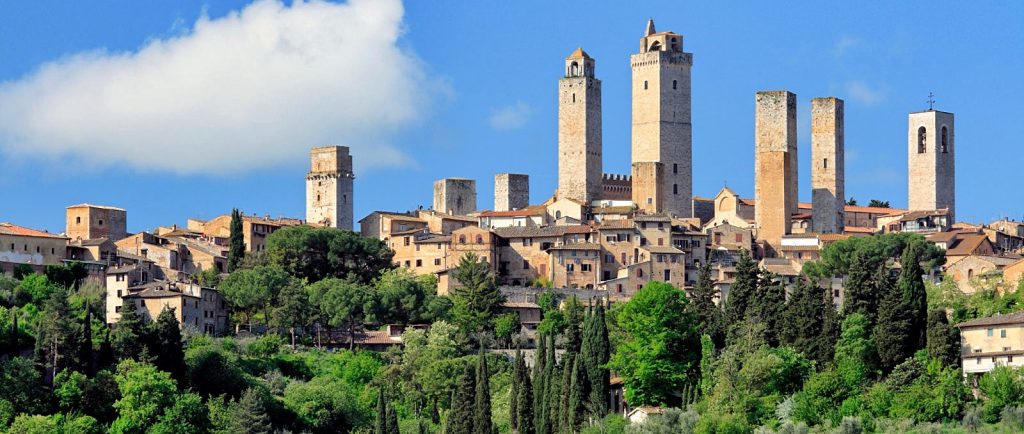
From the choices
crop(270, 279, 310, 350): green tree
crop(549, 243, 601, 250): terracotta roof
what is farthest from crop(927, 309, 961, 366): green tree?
crop(549, 243, 601, 250): terracotta roof

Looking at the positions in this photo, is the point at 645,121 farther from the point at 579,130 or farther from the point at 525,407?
the point at 525,407

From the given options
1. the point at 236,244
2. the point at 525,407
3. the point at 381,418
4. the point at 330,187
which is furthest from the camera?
the point at 330,187

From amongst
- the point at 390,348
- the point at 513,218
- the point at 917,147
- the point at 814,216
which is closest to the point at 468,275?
the point at 390,348

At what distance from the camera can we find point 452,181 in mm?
93812

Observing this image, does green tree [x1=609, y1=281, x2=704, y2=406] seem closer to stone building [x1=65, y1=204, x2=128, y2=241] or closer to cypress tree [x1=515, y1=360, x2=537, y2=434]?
cypress tree [x1=515, y1=360, x2=537, y2=434]

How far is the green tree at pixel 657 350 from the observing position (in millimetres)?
58469

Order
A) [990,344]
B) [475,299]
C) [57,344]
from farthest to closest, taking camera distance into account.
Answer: [475,299] < [57,344] < [990,344]

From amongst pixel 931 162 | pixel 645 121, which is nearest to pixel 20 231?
pixel 645 121

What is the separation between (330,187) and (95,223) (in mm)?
12775

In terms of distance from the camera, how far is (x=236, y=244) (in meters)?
78.0

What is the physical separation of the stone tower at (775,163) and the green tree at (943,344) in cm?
2767

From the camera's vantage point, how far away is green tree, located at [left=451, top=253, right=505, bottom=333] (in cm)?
7119

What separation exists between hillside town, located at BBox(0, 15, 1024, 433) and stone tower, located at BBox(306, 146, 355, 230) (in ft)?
0.25

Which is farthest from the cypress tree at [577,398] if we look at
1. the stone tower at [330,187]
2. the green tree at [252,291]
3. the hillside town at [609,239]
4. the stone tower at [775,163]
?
the stone tower at [330,187]
